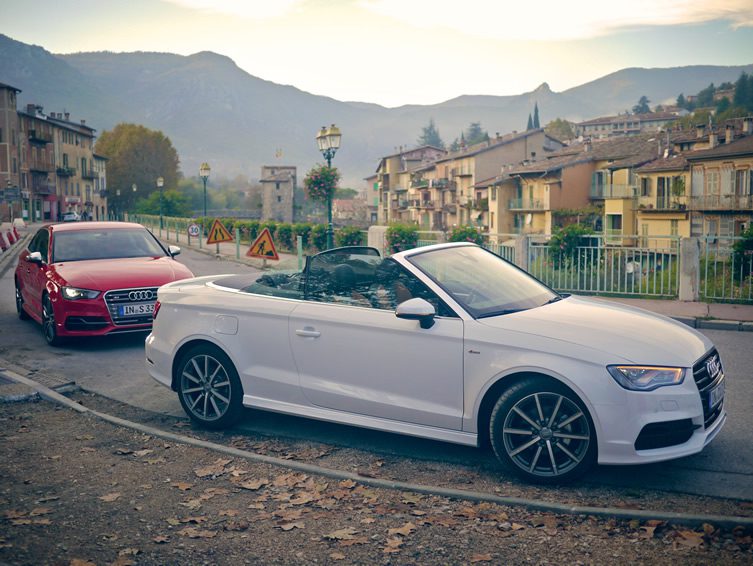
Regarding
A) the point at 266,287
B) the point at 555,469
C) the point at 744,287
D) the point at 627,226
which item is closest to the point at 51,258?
the point at 266,287

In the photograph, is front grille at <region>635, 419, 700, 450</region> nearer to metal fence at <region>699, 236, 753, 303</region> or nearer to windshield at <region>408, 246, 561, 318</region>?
windshield at <region>408, 246, 561, 318</region>

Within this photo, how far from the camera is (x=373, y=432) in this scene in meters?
6.40

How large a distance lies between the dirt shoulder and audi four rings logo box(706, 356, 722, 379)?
2.92 feet

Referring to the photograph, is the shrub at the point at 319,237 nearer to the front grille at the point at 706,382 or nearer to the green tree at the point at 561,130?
the front grille at the point at 706,382

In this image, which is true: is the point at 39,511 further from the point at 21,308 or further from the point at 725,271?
the point at 725,271

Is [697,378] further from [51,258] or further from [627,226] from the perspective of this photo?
[627,226]

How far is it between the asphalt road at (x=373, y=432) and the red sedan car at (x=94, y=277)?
15.8 inches

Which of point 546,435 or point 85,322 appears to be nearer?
point 546,435

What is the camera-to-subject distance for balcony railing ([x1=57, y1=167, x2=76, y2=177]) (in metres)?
109

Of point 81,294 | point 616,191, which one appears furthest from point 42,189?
point 81,294

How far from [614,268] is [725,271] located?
7.22ft

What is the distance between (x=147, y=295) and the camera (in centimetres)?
1022

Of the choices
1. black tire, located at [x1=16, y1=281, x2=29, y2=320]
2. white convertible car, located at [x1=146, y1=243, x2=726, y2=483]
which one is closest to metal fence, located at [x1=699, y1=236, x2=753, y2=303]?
white convertible car, located at [x1=146, y1=243, x2=726, y2=483]

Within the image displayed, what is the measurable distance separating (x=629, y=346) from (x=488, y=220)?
9188 cm
